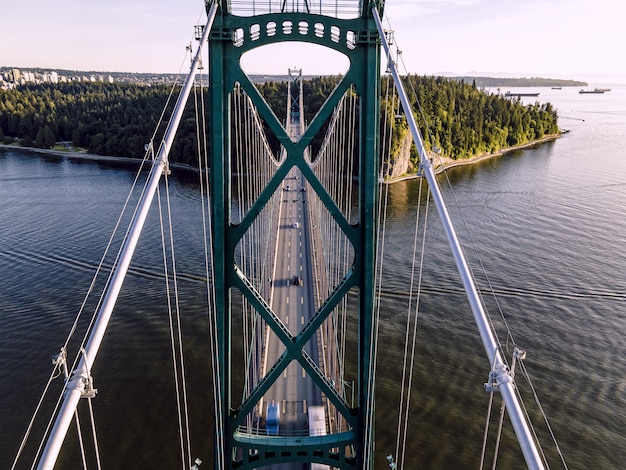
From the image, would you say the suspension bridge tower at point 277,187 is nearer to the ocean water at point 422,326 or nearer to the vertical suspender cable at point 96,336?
the vertical suspender cable at point 96,336

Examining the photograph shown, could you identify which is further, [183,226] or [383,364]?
[183,226]

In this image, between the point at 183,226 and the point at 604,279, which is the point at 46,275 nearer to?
the point at 183,226

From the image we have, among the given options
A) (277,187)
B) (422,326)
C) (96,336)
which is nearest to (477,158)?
(422,326)

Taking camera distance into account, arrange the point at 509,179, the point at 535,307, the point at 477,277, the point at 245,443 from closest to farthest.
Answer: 1. the point at 245,443
2. the point at 535,307
3. the point at 477,277
4. the point at 509,179

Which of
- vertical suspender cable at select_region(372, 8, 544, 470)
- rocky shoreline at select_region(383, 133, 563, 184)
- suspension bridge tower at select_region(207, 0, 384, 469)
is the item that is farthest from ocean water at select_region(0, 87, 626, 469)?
rocky shoreline at select_region(383, 133, 563, 184)

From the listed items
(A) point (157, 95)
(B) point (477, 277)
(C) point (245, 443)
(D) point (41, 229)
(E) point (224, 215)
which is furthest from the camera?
(A) point (157, 95)

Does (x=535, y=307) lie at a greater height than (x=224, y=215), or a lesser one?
lesser

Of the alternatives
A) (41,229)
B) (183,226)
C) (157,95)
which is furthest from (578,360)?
(157,95)
